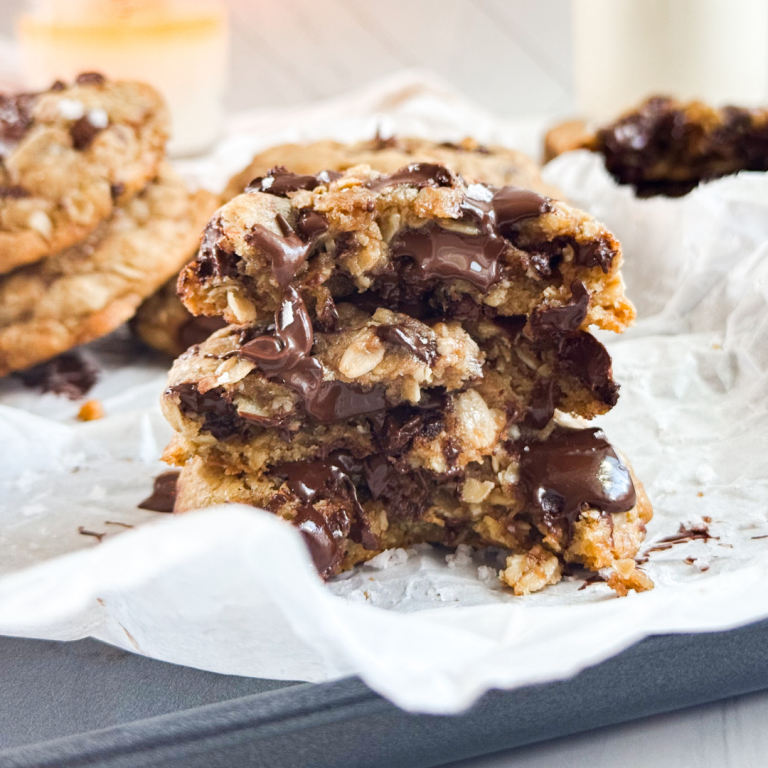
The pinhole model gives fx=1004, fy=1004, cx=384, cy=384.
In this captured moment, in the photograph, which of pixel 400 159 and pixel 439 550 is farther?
pixel 400 159

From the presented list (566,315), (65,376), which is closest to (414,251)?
(566,315)

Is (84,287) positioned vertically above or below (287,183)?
below

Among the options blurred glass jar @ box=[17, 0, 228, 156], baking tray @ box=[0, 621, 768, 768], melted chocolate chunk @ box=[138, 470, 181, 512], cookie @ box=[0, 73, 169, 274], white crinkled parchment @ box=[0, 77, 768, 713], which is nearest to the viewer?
white crinkled parchment @ box=[0, 77, 768, 713]

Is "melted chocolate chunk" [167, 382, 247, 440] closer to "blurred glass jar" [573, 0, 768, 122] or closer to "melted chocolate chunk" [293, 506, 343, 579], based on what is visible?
"melted chocolate chunk" [293, 506, 343, 579]

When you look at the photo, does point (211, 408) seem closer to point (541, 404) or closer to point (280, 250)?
point (280, 250)

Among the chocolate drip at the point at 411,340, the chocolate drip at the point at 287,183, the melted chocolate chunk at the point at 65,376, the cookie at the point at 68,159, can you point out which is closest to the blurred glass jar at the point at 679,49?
the cookie at the point at 68,159

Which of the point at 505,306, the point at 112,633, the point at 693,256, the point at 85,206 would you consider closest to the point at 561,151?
the point at 693,256

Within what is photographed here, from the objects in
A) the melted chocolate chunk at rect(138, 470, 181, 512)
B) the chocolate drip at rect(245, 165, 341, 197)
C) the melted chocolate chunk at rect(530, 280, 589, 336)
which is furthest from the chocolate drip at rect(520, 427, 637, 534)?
the melted chocolate chunk at rect(138, 470, 181, 512)
